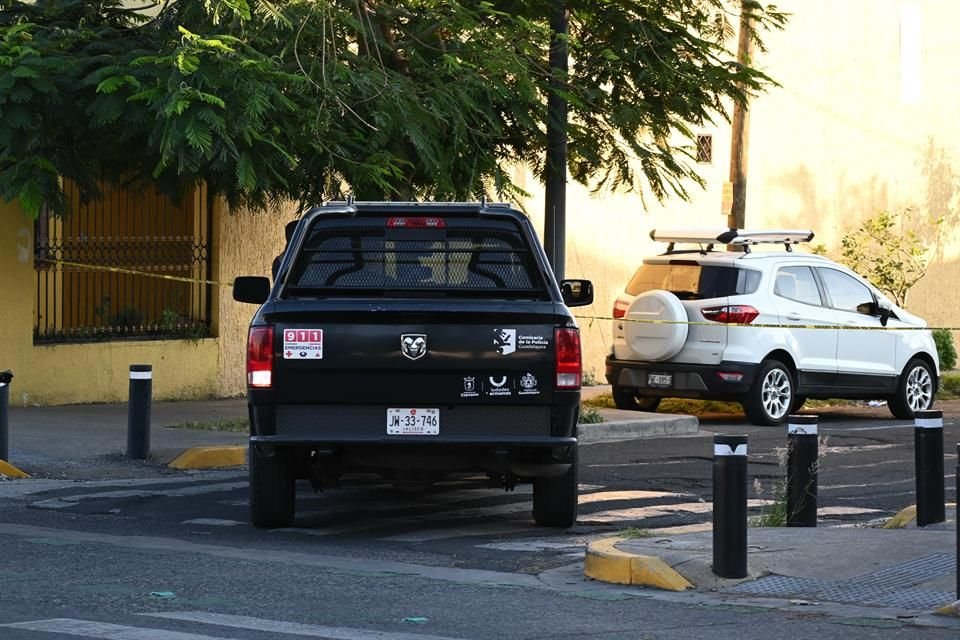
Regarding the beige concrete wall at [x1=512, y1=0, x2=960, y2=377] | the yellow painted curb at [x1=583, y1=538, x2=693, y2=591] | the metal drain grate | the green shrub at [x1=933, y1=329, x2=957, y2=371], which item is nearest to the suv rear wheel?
the beige concrete wall at [x1=512, y1=0, x2=960, y2=377]

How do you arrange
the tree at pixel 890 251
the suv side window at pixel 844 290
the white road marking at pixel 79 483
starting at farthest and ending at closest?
the tree at pixel 890 251 → the suv side window at pixel 844 290 → the white road marking at pixel 79 483

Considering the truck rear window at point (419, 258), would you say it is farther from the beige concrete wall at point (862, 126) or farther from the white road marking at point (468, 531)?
the beige concrete wall at point (862, 126)

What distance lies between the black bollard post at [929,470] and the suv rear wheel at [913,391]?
9059 mm

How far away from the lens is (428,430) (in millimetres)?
10211

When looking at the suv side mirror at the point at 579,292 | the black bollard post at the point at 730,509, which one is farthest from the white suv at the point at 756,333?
the black bollard post at the point at 730,509

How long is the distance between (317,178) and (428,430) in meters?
5.52

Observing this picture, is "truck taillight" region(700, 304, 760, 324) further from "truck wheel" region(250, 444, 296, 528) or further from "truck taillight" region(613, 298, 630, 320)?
"truck wheel" region(250, 444, 296, 528)

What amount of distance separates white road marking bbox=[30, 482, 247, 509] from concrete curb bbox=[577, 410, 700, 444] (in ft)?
15.2

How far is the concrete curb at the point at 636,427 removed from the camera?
16953mm

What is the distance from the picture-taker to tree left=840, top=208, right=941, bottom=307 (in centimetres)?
2556

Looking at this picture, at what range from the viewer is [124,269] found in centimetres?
1855

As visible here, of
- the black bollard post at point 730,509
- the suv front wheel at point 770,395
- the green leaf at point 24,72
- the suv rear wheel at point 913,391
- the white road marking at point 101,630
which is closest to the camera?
the white road marking at point 101,630

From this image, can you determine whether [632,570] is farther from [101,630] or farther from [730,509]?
[101,630]

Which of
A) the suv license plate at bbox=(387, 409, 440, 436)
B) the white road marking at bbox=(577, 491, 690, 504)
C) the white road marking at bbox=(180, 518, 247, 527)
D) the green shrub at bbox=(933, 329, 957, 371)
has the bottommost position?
the white road marking at bbox=(180, 518, 247, 527)
